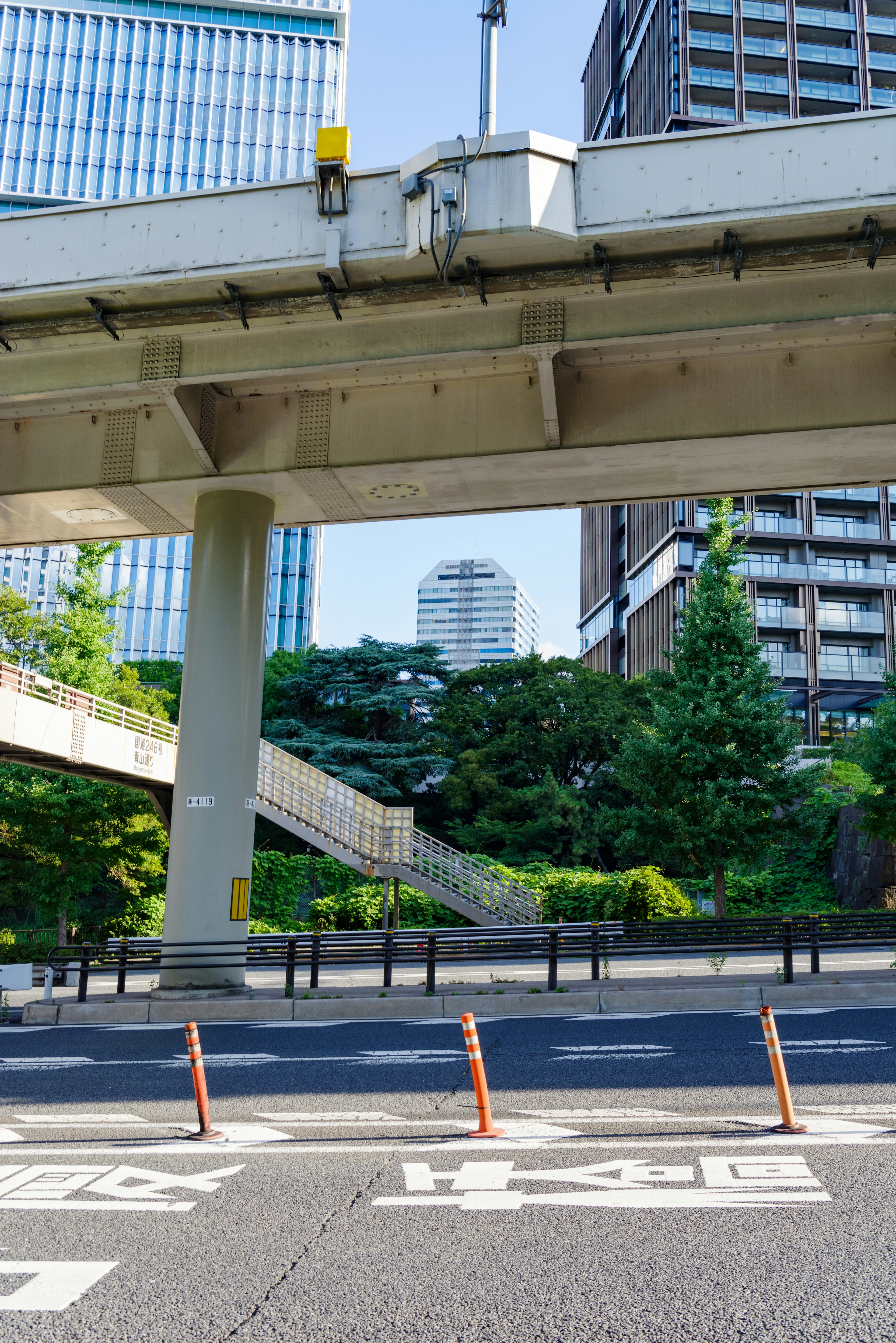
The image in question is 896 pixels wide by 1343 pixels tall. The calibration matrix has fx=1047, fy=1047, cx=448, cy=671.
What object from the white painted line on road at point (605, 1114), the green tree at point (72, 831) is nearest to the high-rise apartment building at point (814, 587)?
the green tree at point (72, 831)

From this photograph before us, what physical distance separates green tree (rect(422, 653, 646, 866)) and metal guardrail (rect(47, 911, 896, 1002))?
64.6 ft

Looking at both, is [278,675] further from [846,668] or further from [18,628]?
[846,668]

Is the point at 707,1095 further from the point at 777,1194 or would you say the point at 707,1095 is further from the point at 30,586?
the point at 30,586

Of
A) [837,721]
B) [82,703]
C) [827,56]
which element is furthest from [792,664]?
[82,703]

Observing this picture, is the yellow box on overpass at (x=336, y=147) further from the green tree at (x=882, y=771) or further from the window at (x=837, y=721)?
the window at (x=837, y=721)

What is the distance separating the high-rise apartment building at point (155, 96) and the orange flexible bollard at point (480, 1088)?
393ft

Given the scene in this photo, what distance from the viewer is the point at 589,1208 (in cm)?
570

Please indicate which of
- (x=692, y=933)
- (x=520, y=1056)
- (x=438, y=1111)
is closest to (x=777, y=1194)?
(x=438, y=1111)

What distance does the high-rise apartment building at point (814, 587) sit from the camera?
61250 mm

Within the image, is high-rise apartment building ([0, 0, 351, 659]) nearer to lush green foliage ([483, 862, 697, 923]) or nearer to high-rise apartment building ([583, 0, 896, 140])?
high-rise apartment building ([583, 0, 896, 140])

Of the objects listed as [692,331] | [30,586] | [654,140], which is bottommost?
[692,331]

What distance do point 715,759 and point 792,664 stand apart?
1498 inches

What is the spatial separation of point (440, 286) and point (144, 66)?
126 m

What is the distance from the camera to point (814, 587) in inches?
2466
